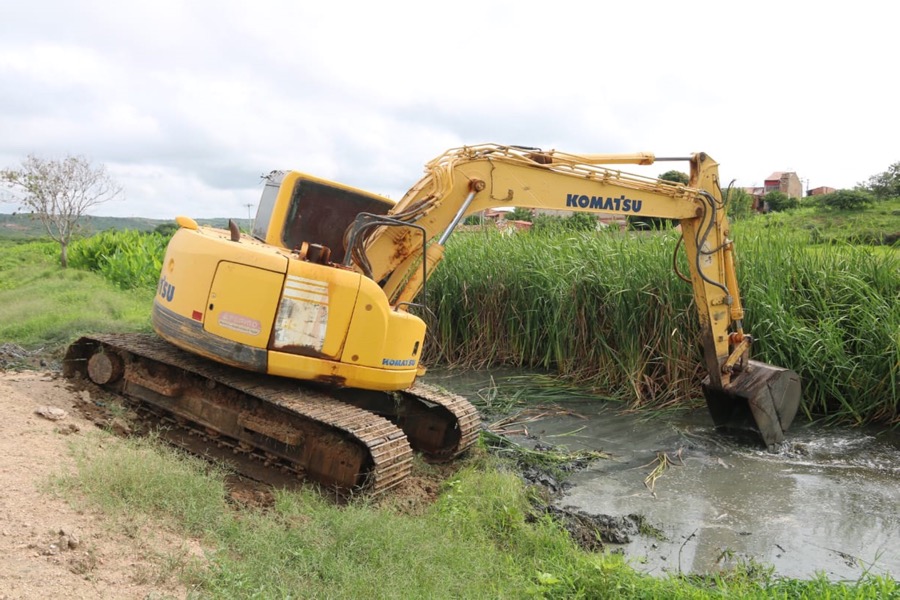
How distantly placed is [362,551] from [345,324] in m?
1.72

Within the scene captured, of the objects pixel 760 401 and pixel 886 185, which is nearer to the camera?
pixel 760 401

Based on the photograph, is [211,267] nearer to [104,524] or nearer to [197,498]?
[197,498]

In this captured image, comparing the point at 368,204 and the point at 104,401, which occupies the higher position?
the point at 368,204

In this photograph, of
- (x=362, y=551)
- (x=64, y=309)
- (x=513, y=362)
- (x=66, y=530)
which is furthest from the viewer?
(x=64, y=309)

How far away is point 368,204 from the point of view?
6.18 meters

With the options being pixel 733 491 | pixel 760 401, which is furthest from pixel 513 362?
pixel 733 491

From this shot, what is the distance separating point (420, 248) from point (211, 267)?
60.6 inches

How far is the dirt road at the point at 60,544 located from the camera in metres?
2.98

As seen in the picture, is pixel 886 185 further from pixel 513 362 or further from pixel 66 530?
pixel 66 530

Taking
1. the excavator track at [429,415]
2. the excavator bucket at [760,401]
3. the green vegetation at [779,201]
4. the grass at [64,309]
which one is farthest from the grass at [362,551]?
the green vegetation at [779,201]

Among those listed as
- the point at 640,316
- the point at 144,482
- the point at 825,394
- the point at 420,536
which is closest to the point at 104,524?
the point at 144,482

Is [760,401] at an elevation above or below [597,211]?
below

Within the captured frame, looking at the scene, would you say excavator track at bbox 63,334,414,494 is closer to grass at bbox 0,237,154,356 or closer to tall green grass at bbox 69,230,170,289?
grass at bbox 0,237,154,356

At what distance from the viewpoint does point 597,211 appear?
20.6ft
